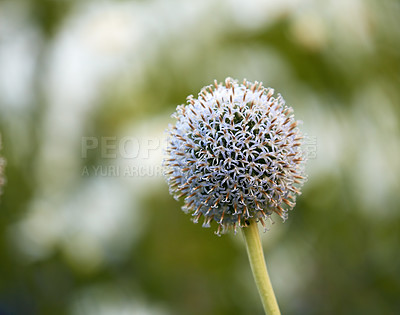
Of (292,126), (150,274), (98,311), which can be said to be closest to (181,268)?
(150,274)

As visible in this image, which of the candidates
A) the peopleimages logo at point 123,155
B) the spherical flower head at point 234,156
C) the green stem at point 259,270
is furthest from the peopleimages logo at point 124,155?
the green stem at point 259,270

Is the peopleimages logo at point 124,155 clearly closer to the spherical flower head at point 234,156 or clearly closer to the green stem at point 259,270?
the spherical flower head at point 234,156

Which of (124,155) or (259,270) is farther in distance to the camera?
(124,155)

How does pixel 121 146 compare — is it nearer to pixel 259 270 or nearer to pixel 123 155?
pixel 123 155

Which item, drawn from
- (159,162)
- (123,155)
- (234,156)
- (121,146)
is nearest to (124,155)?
(123,155)

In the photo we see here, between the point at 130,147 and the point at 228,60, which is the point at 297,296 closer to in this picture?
the point at 130,147

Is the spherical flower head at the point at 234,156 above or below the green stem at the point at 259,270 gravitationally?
above

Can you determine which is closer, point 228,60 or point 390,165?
point 390,165
